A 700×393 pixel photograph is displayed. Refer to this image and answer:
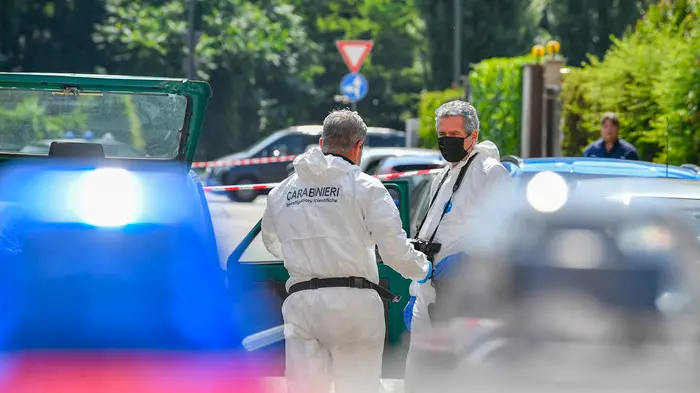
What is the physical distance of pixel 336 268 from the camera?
5.57m

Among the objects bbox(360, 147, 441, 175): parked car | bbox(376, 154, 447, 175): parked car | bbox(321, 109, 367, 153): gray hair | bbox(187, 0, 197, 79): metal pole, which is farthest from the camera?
bbox(187, 0, 197, 79): metal pole

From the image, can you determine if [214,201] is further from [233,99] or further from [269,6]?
[269,6]

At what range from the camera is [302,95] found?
55438 millimetres

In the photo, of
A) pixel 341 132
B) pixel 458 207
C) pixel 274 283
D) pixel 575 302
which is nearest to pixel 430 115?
pixel 274 283

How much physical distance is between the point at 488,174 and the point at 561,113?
16283 mm

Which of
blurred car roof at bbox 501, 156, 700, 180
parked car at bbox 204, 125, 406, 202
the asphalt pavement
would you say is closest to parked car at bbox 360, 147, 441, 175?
the asphalt pavement

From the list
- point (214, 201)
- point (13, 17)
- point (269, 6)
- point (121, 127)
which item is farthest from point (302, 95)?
point (121, 127)

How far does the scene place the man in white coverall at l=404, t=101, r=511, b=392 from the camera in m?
6.32

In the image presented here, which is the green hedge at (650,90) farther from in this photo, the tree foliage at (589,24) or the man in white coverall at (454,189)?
the tree foliage at (589,24)

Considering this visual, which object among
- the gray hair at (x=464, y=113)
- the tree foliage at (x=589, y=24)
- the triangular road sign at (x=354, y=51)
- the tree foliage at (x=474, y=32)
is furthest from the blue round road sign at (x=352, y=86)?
the tree foliage at (x=589, y=24)

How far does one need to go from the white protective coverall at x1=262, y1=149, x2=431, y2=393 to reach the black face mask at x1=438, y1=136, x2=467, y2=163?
1.01 meters

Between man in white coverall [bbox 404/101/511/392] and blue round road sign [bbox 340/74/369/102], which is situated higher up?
man in white coverall [bbox 404/101/511/392]

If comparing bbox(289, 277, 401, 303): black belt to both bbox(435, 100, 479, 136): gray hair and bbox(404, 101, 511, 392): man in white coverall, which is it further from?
bbox(435, 100, 479, 136): gray hair

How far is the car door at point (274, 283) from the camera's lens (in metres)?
7.07
